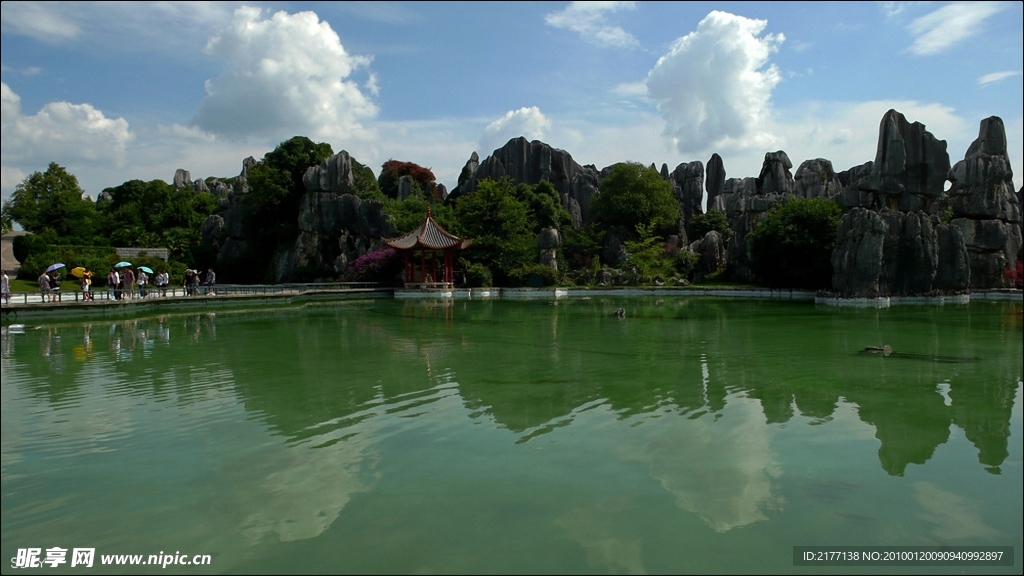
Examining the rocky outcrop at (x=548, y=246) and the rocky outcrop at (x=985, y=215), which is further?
the rocky outcrop at (x=548, y=246)

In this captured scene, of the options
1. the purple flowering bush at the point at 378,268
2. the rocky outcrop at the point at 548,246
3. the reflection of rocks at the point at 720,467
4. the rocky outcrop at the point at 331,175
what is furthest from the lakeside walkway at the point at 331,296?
the reflection of rocks at the point at 720,467

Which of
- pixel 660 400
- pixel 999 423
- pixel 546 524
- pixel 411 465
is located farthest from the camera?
pixel 660 400

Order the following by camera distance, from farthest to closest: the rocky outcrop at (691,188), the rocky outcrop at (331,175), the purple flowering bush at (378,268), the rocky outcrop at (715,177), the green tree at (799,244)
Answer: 1. the rocky outcrop at (715,177)
2. the rocky outcrop at (691,188)
3. the rocky outcrop at (331,175)
4. the purple flowering bush at (378,268)
5. the green tree at (799,244)

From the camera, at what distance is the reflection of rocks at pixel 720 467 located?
426 centimetres

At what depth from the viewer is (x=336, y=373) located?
357 inches

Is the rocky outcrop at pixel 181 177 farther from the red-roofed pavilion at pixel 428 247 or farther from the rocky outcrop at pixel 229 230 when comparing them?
the red-roofed pavilion at pixel 428 247

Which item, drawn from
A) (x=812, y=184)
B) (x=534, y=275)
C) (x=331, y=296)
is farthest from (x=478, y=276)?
(x=812, y=184)

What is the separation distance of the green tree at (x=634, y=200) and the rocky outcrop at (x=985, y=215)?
46.0ft

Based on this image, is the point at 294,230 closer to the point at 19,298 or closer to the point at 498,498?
the point at 19,298

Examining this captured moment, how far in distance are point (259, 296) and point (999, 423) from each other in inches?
902

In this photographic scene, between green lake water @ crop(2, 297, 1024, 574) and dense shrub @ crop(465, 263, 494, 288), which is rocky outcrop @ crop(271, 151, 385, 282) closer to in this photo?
dense shrub @ crop(465, 263, 494, 288)

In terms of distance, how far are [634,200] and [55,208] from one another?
100 feet

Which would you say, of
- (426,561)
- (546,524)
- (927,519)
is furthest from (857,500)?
(426,561)

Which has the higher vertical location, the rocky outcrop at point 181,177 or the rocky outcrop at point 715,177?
the rocky outcrop at point 181,177
